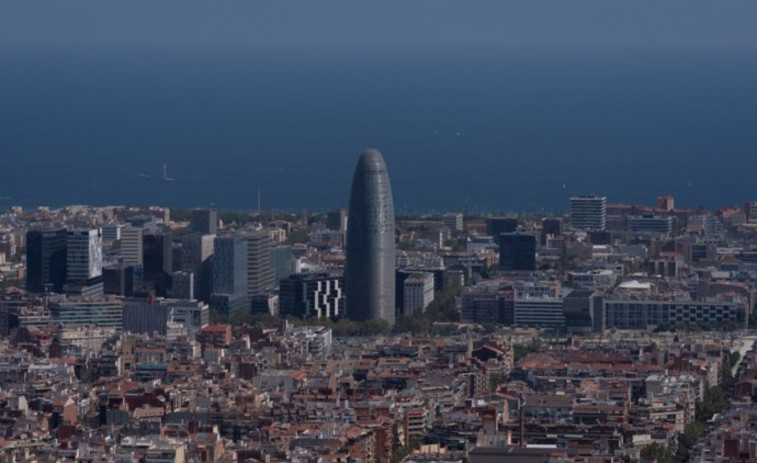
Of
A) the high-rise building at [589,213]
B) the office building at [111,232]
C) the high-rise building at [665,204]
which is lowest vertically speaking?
the office building at [111,232]

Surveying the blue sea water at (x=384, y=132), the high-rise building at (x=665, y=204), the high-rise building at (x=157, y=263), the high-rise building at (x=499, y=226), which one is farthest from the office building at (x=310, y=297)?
the blue sea water at (x=384, y=132)

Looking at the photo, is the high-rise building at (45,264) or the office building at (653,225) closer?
the high-rise building at (45,264)

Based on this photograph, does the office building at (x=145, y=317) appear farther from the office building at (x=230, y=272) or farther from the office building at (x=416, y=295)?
the office building at (x=416, y=295)

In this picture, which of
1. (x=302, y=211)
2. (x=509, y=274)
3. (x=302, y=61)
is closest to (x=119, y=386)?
(x=509, y=274)

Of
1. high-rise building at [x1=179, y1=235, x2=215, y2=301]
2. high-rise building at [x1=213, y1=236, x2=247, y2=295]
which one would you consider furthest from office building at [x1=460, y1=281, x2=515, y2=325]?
high-rise building at [x1=179, y1=235, x2=215, y2=301]

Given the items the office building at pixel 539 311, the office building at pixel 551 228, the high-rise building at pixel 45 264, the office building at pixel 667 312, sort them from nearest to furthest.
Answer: the office building at pixel 667 312 < the office building at pixel 539 311 < the high-rise building at pixel 45 264 < the office building at pixel 551 228

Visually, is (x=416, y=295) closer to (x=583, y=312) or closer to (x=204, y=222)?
(x=583, y=312)

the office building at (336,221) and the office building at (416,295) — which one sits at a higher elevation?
the office building at (336,221)
